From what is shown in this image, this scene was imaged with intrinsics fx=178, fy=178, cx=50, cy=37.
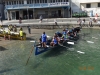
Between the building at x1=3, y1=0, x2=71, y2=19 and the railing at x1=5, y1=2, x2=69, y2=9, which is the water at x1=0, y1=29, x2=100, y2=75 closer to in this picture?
the railing at x1=5, y1=2, x2=69, y2=9

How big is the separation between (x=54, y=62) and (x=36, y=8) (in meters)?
35.7

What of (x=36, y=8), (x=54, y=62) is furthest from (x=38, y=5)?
(x=54, y=62)

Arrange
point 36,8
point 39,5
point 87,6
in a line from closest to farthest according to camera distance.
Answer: point 87,6 < point 39,5 < point 36,8

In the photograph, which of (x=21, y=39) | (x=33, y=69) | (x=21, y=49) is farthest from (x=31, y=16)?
(x=33, y=69)

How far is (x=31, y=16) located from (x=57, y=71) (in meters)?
39.1

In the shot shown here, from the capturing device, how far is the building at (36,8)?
47219 mm

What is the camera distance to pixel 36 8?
49688 mm

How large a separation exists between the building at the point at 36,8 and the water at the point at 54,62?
28.1 metres

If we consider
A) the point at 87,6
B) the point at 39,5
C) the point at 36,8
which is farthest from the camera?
the point at 36,8

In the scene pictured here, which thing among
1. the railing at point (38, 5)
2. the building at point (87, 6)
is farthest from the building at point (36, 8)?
the building at point (87, 6)

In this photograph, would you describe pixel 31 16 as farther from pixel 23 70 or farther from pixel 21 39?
pixel 23 70

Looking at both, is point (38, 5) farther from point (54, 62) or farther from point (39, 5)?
point (54, 62)

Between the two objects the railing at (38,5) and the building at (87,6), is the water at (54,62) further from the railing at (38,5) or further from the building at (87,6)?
the railing at (38,5)

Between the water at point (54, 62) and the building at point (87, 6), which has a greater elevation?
the building at point (87, 6)
